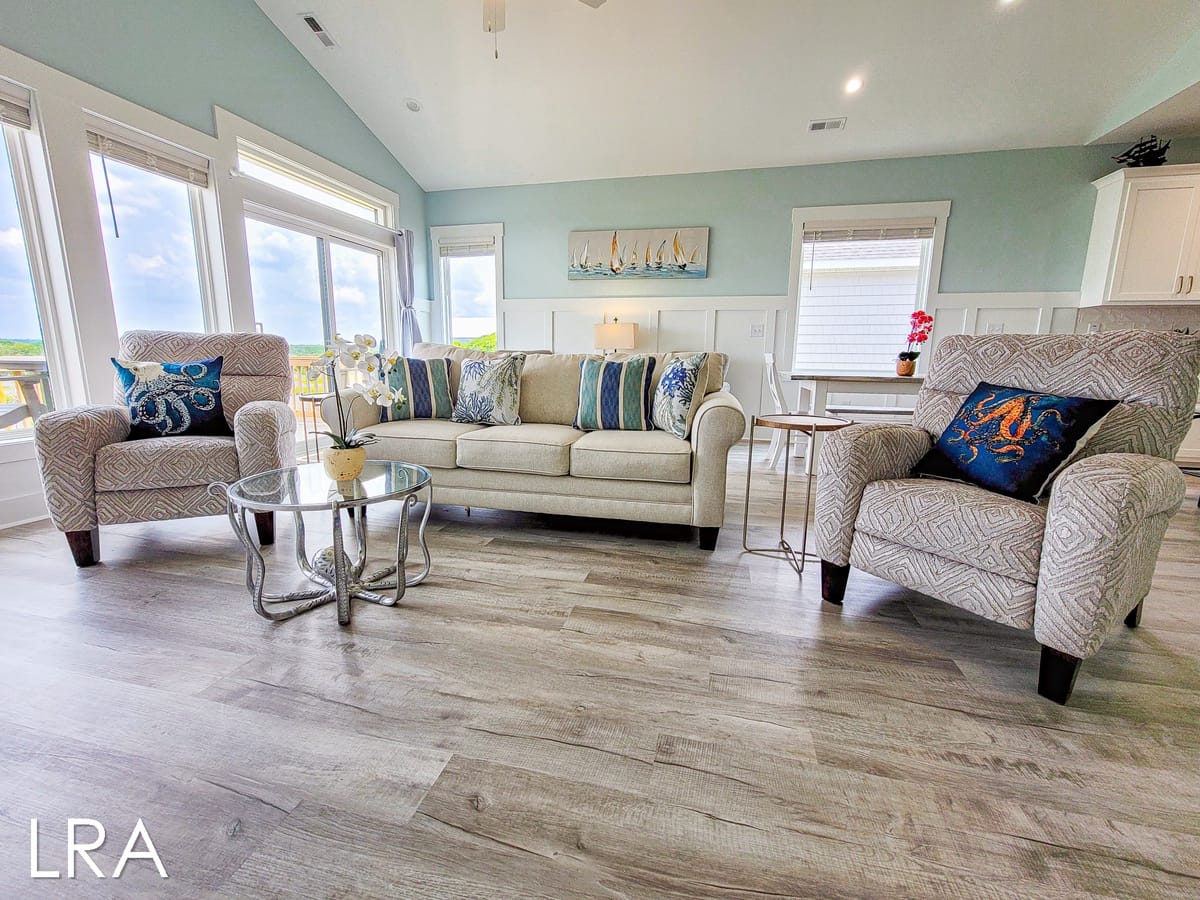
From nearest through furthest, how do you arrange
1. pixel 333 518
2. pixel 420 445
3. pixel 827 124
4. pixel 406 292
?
1. pixel 333 518
2. pixel 420 445
3. pixel 827 124
4. pixel 406 292

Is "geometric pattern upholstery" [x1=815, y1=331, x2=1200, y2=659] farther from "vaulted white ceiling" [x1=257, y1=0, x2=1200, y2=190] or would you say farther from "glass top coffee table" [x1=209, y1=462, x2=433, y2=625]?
"vaulted white ceiling" [x1=257, y1=0, x2=1200, y2=190]

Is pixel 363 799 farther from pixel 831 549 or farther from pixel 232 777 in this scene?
pixel 831 549

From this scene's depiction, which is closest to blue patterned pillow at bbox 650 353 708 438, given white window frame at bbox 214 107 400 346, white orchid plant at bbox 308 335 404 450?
white orchid plant at bbox 308 335 404 450

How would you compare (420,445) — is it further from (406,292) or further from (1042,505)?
(406,292)

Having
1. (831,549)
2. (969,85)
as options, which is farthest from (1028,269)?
(831,549)

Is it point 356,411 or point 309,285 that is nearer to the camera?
point 356,411

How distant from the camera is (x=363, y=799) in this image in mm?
994

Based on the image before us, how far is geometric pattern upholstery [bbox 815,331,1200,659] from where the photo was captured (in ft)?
3.93

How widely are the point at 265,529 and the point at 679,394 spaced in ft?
6.62

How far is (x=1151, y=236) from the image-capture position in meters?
3.79

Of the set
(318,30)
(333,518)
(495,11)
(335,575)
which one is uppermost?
(318,30)

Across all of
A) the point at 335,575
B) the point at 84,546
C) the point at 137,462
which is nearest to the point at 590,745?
the point at 335,575

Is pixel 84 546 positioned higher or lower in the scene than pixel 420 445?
lower

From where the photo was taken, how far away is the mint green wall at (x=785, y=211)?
4.17 m
